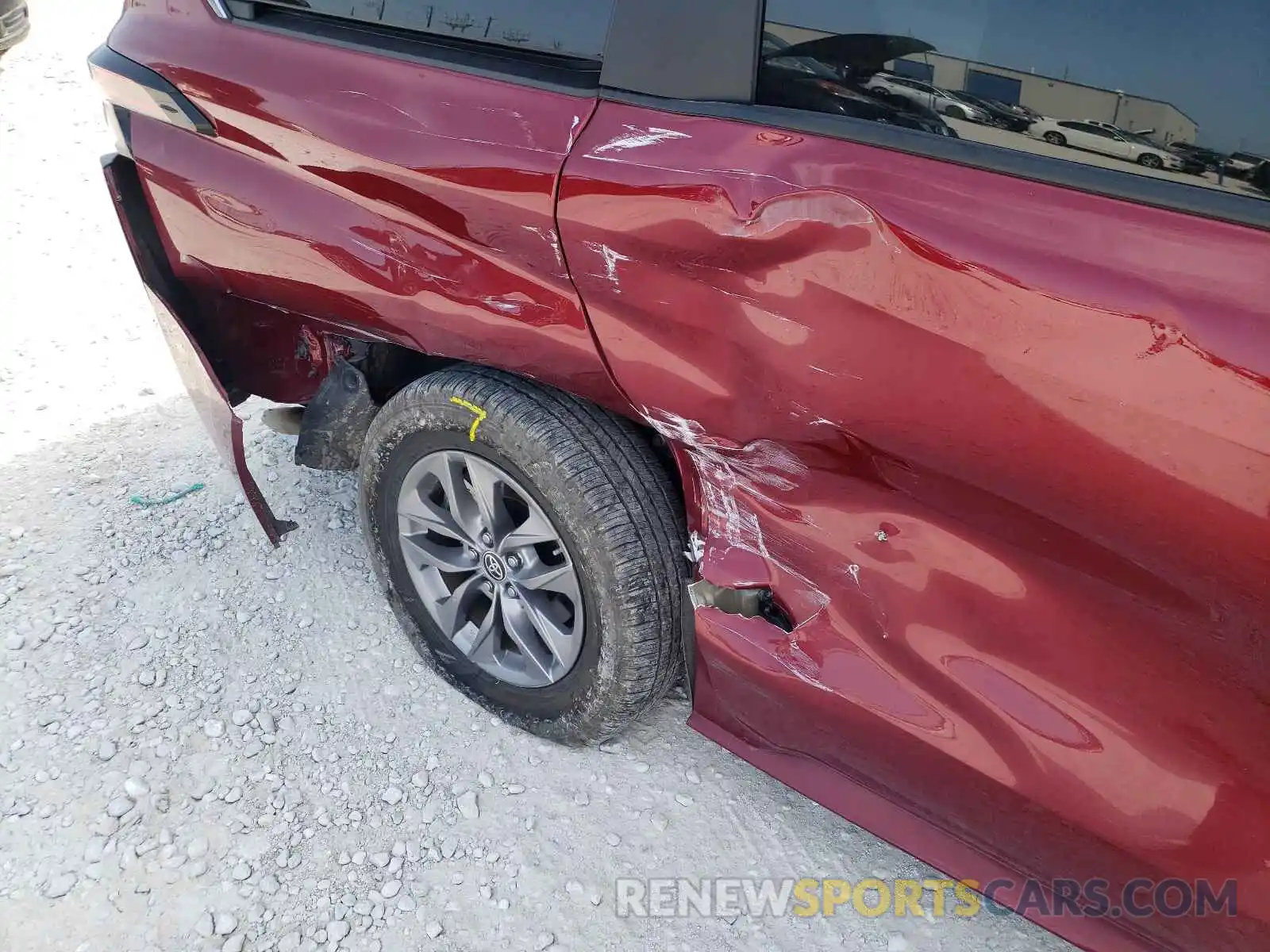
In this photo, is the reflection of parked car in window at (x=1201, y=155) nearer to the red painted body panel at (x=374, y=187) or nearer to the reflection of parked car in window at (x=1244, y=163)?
the reflection of parked car in window at (x=1244, y=163)

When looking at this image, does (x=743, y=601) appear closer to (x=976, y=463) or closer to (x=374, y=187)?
(x=976, y=463)

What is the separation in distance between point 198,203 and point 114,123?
1.21 feet

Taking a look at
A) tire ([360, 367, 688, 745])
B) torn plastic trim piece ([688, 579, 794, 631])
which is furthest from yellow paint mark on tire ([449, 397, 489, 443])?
torn plastic trim piece ([688, 579, 794, 631])

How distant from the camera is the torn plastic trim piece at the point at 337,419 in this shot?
234cm

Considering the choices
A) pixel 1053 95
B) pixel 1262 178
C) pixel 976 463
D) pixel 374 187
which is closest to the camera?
pixel 1262 178

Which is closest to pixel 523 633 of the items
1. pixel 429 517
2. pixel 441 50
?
pixel 429 517


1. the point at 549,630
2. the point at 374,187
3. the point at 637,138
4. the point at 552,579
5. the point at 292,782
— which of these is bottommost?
the point at 292,782

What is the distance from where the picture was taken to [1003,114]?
1180mm

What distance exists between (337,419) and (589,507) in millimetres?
896

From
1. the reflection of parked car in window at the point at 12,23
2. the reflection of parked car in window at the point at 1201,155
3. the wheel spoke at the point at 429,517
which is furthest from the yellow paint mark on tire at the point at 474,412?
the reflection of parked car in window at the point at 12,23

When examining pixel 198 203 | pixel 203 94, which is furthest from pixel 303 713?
pixel 203 94

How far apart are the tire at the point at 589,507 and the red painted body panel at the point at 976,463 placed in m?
0.23

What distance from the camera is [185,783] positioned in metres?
2.10

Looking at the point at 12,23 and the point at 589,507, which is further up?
the point at 12,23
